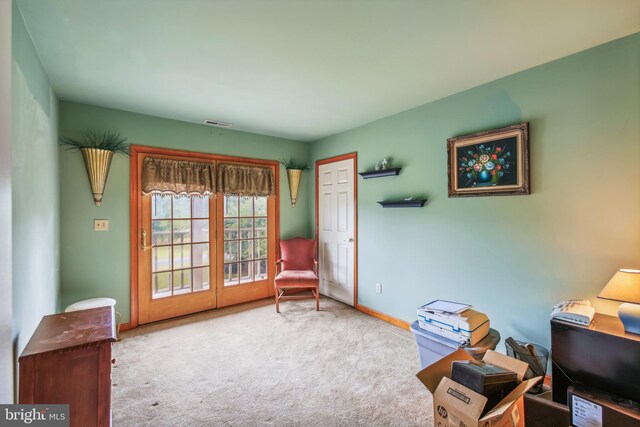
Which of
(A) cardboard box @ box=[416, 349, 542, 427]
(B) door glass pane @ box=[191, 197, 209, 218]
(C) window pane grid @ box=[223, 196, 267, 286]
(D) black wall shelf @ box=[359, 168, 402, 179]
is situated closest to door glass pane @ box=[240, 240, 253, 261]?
(C) window pane grid @ box=[223, 196, 267, 286]

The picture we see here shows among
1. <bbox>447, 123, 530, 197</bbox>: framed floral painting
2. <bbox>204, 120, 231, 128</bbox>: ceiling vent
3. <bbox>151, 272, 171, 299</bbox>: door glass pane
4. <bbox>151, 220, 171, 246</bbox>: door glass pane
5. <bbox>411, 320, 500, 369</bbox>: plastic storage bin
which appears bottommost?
<bbox>411, 320, 500, 369</bbox>: plastic storage bin

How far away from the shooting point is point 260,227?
4258 mm

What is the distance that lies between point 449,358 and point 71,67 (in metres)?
3.46

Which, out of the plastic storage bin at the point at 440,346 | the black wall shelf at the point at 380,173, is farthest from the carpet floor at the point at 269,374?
the black wall shelf at the point at 380,173

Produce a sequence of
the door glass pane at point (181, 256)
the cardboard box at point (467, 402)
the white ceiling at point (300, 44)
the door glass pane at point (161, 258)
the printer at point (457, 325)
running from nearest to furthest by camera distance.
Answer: the cardboard box at point (467, 402), the white ceiling at point (300, 44), the printer at point (457, 325), the door glass pane at point (161, 258), the door glass pane at point (181, 256)

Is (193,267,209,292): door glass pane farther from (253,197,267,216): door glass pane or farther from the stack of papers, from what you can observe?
the stack of papers

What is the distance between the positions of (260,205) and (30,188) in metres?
2.67

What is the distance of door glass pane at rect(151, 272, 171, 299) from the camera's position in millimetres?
3377

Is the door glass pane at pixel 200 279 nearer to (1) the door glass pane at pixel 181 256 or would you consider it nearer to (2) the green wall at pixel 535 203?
(1) the door glass pane at pixel 181 256

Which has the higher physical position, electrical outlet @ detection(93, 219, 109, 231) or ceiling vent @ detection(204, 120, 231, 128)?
ceiling vent @ detection(204, 120, 231, 128)

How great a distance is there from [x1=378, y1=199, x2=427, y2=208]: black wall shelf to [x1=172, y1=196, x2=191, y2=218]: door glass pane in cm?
243

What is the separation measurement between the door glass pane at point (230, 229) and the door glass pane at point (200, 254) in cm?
30

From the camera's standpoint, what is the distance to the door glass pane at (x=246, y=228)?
4.07m

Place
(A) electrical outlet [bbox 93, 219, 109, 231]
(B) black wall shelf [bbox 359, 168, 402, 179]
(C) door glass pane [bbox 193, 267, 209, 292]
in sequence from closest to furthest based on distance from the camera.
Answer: (A) electrical outlet [bbox 93, 219, 109, 231] < (B) black wall shelf [bbox 359, 168, 402, 179] < (C) door glass pane [bbox 193, 267, 209, 292]
